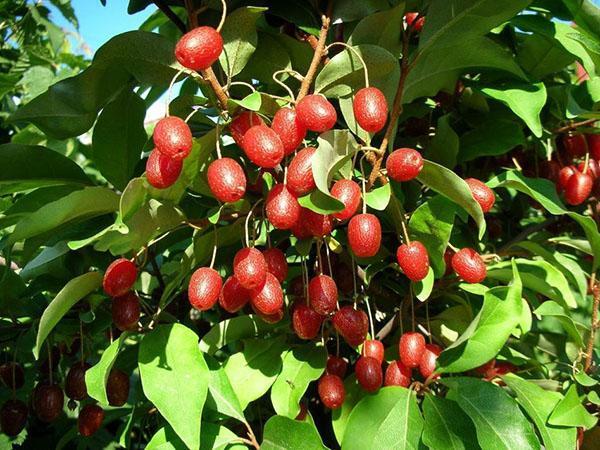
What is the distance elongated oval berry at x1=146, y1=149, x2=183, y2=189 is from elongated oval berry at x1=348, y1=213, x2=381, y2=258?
268mm

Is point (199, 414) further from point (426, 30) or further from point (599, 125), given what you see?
point (599, 125)

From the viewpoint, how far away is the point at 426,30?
3.68 ft

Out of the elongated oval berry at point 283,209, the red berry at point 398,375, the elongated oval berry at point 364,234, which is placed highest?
the elongated oval berry at point 283,209

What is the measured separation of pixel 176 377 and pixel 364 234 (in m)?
0.36

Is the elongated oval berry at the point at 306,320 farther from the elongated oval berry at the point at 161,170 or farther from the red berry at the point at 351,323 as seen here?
the elongated oval berry at the point at 161,170

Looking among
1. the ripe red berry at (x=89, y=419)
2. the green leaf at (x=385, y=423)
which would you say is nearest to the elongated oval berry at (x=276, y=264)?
the green leaf at (x=385, y=423)

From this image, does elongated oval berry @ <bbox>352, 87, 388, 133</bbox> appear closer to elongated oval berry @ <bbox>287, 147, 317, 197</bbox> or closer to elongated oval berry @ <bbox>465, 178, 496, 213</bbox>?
elongated oval berry @ <bbox>287, 147, 317, 197</bbox>

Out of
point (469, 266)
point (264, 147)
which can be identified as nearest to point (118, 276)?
point (264, 147)

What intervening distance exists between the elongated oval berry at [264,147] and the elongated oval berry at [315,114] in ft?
0.15

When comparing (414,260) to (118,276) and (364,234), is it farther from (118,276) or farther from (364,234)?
(118,276)

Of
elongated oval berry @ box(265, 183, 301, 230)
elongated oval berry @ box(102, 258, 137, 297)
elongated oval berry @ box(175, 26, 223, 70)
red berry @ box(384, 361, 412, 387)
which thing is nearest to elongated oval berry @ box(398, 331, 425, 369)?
red berry @ box(384, 361, 412, 387)

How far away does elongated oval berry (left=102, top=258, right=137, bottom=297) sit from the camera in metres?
1.06

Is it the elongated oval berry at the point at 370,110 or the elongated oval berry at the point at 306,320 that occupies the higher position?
the elongated oval berry at the point at 370,110

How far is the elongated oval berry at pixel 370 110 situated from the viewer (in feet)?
3.15
